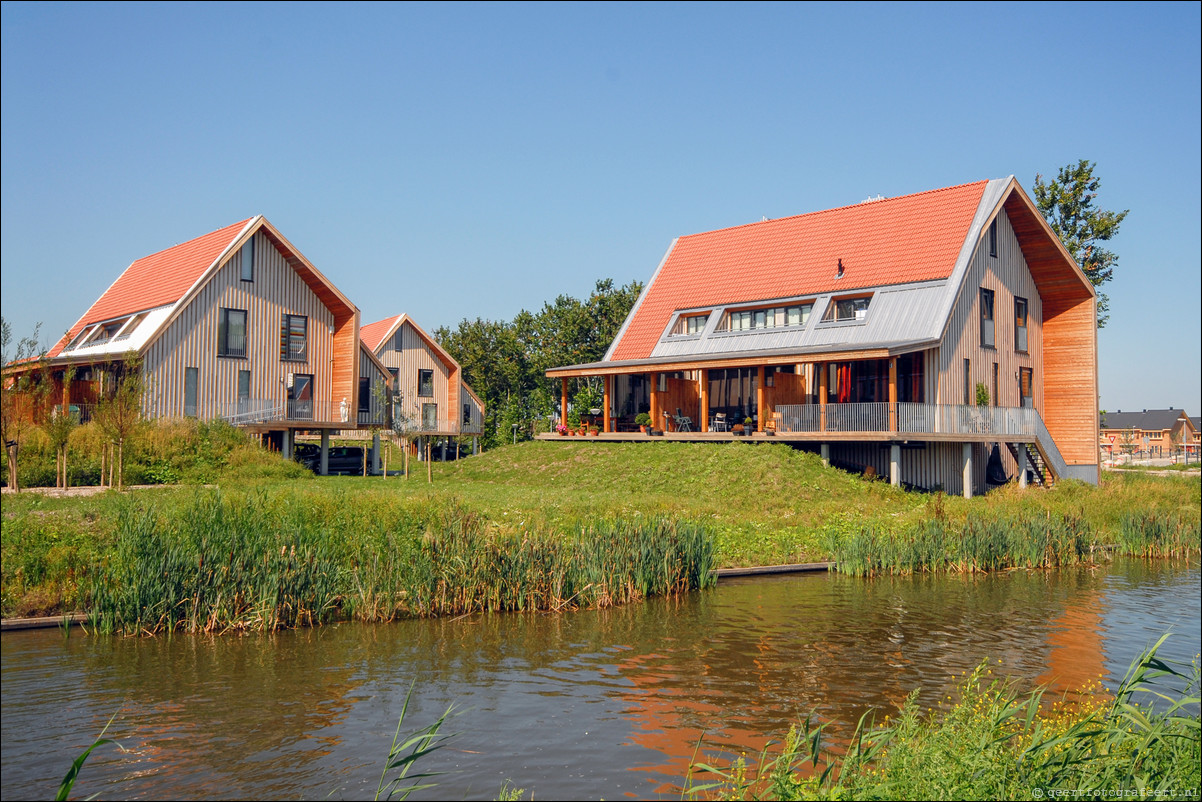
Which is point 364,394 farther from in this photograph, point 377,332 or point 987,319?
point 987,319

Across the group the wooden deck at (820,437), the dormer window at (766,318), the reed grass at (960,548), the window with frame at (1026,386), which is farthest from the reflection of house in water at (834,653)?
the window with frame at (1026,386)

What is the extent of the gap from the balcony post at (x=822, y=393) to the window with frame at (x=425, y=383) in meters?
27.6

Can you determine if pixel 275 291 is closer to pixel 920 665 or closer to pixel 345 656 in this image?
pixel 345 656

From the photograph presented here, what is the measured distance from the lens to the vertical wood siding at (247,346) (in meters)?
35.3

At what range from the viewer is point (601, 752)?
9297mm

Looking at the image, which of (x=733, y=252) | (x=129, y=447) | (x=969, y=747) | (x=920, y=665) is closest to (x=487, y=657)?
(x=920, y=665)

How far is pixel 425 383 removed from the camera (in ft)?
188

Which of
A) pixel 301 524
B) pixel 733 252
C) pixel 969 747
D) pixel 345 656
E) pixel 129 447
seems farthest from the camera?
pixel 733 252

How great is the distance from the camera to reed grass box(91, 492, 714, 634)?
42.6ft

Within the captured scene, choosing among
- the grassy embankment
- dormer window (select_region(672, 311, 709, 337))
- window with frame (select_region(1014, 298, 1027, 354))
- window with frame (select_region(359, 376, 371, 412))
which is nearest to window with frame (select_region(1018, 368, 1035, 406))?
window with frame (select_region(1014, 298, 1027, 354))

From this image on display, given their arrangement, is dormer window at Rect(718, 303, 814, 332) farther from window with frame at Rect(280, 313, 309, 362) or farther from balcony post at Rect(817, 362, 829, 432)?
window with frame at Rect(280, 313, 309, 362)

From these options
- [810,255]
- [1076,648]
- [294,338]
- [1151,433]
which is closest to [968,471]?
[810,255]

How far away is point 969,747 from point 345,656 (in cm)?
774

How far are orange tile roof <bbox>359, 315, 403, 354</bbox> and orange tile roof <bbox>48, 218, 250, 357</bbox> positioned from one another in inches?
515
